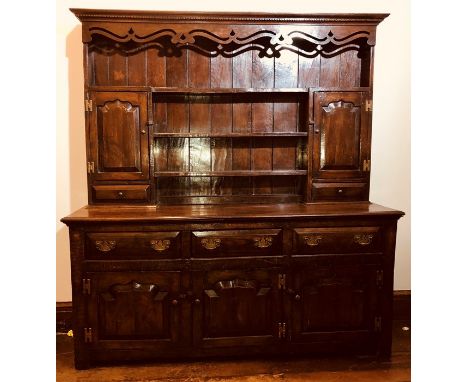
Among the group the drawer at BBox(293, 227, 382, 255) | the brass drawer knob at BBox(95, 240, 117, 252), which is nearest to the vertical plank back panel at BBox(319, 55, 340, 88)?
the drawer at BBox(293, 227, 382, 255)

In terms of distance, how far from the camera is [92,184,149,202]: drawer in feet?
7.79

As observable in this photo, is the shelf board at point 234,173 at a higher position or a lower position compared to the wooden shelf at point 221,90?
lower

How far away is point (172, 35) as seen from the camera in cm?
233

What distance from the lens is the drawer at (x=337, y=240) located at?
2.19 m

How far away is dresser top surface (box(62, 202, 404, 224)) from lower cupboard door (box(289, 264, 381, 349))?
319 mm

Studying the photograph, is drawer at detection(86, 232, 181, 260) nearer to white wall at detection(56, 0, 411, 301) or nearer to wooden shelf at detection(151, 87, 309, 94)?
white wall at detection(56, 0, 411, 301)

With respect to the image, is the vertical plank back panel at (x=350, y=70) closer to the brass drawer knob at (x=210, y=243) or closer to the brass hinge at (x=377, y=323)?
the brass drawer knob at (x=210, y=243)

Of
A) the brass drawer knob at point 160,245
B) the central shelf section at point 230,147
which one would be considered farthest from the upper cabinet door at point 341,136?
the brass drawer knob at point 160,245

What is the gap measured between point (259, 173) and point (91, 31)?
1328 mm

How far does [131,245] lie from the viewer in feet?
6.93

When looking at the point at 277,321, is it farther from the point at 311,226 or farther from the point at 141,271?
the point at 141,271

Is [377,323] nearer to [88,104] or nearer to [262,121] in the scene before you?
[262,121]

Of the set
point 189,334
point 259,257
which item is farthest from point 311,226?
point 189,334

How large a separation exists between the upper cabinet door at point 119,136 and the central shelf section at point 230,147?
177 millimetres
